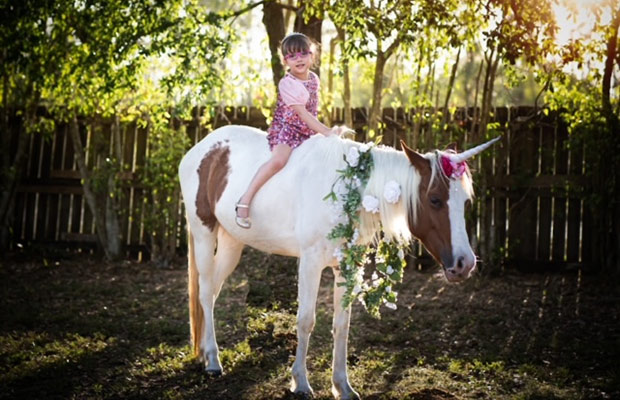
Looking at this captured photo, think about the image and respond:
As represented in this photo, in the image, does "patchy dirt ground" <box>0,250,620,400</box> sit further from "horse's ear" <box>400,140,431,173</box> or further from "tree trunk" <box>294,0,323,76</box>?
"tree trunk" <box>294,0,323,76</box>

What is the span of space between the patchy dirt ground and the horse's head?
107 centimetres

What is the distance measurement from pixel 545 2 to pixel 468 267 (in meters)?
3.37

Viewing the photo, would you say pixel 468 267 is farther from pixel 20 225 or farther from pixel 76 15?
pixel 20 225

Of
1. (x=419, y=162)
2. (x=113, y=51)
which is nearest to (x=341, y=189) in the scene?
(x=419, y=162)

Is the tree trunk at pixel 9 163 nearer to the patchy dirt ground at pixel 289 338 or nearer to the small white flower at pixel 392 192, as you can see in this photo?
the patchy dirt ground at pixel 289 338

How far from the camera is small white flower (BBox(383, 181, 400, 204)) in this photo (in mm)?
4039

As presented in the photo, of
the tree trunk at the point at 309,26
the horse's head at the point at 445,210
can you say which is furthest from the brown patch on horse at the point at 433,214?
the tree trunk at the point at 309,26

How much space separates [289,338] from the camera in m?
5.88

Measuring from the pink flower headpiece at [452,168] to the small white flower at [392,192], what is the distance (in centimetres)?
31

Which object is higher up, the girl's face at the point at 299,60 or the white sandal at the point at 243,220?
the girl's face at the point at 299,60

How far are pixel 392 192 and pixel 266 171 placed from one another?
103 cm

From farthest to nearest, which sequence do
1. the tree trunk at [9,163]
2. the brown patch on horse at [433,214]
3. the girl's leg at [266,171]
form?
the tree trunk at [9,163], the girl's leg at [266,171], the brown patch on horse at [433,214]

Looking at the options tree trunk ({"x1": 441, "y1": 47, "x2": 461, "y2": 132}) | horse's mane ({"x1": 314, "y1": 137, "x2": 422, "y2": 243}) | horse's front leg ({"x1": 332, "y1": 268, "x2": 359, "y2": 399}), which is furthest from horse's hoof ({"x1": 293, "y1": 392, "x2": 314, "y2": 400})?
tree trunk ({"x1": 441, "y1": 47, "x2": 461, "y2": 132})

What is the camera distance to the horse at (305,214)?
3.95 metres
